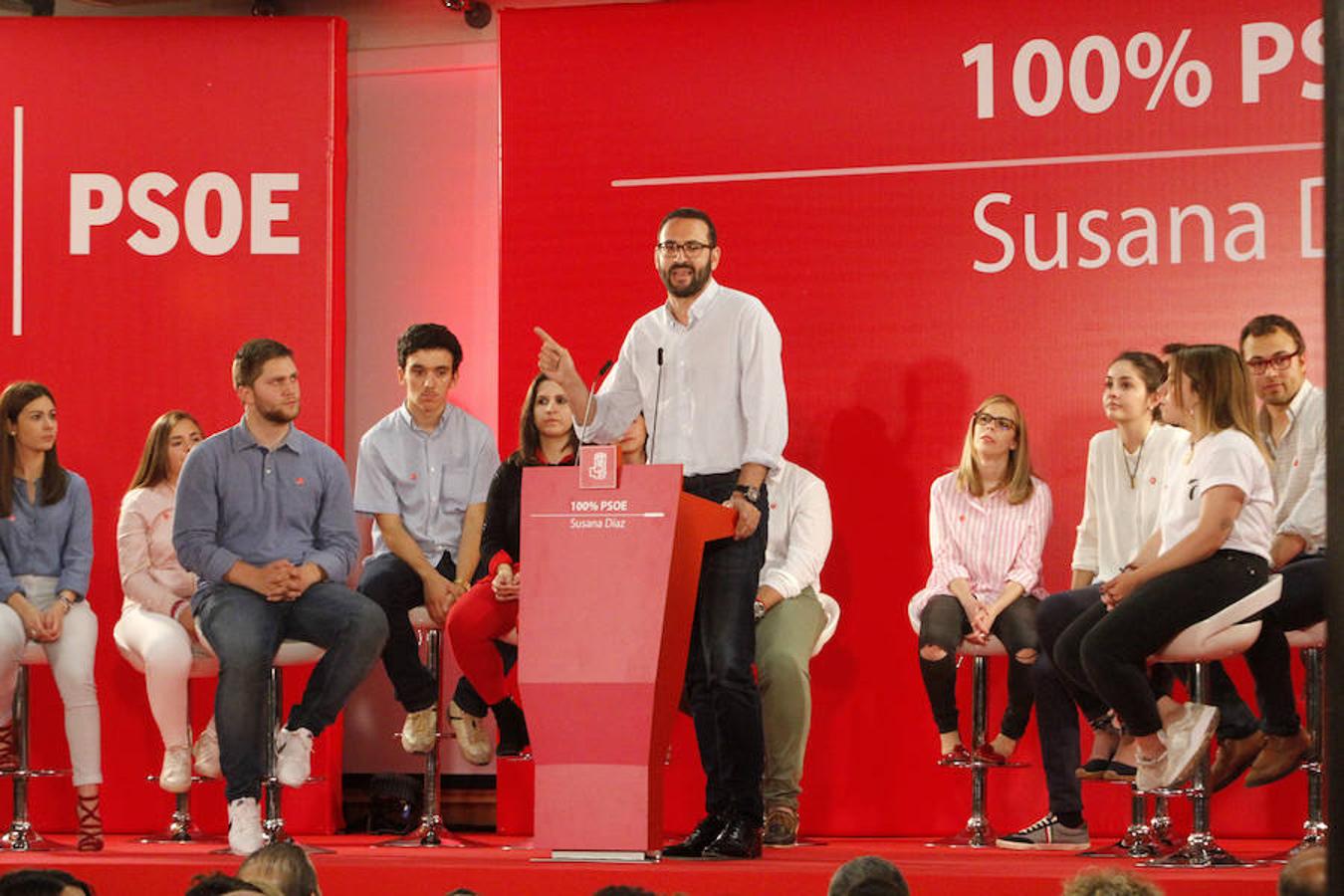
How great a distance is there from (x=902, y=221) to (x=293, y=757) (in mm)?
2922

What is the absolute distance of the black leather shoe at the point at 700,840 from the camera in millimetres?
4840

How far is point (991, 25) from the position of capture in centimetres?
664

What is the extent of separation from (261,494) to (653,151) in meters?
2.07

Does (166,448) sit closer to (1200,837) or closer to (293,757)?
(293,757)

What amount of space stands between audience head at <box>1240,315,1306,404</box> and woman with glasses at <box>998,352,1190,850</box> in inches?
13.6

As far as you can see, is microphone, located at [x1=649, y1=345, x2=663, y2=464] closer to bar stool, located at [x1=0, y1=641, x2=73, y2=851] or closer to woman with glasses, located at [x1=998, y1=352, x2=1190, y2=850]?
woman with glasses, located at [x1=998, y1=352, x2=1190, y2=850]

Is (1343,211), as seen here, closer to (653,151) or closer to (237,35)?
(653,151)

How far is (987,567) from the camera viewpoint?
6074 millimetres

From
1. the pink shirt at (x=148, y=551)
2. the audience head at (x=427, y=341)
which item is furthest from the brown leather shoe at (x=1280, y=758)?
the pink shirt at (x=148, y=551)

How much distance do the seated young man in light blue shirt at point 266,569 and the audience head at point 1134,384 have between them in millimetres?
2527

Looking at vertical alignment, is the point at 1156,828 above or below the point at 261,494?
below

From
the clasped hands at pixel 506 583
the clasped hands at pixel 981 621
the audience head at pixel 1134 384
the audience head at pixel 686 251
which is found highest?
the audience head at pixel 686 251

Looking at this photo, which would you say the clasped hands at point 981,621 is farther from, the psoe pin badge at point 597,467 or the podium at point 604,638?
the psoe pin badge at point 597,467

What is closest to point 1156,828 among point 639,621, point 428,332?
point 639,621
